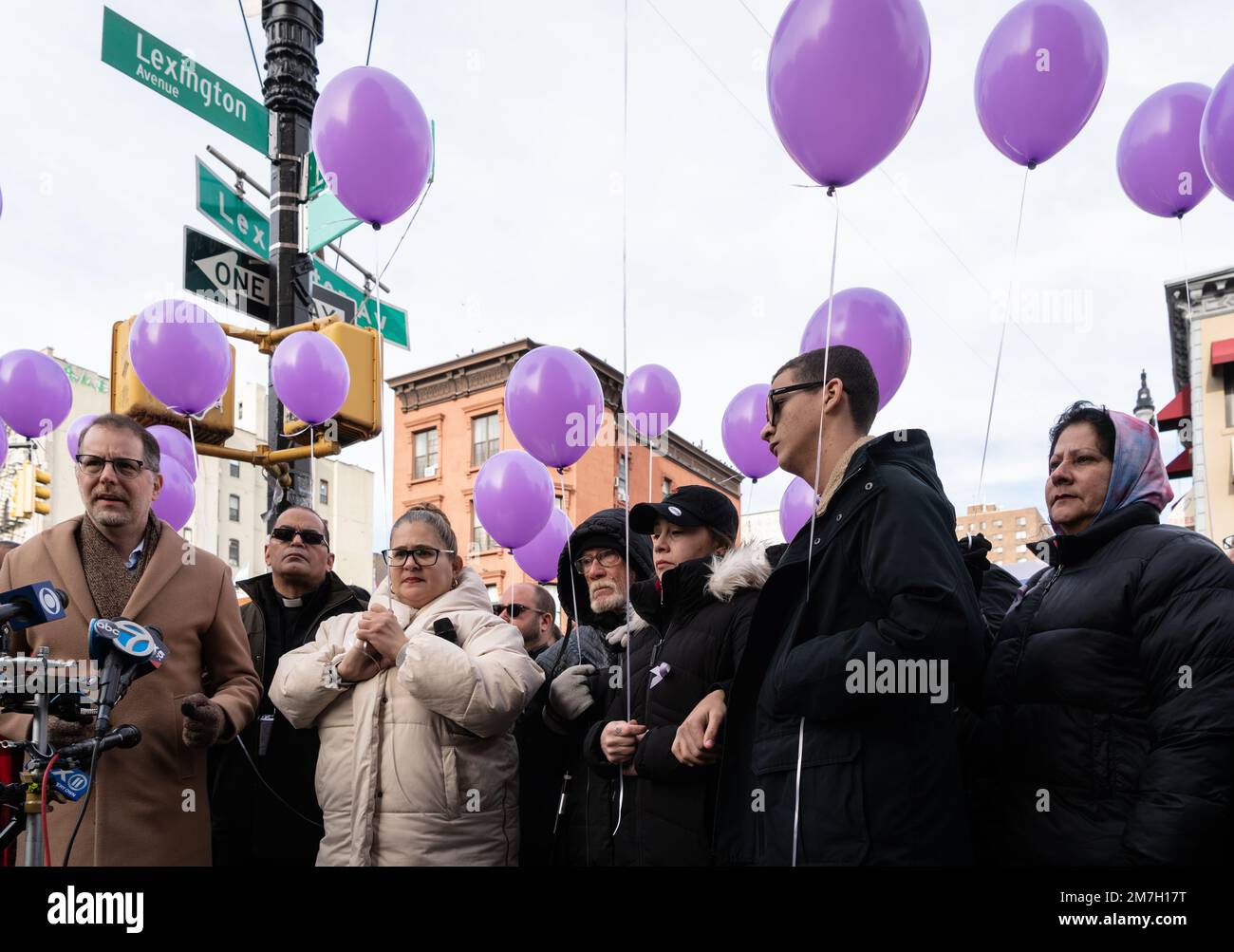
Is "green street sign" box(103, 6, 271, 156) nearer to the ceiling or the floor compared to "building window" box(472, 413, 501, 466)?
nearer to the floor

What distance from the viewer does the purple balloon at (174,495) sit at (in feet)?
21.5

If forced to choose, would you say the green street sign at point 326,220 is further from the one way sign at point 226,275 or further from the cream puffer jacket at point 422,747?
the cream puffer jacket at point 422,747

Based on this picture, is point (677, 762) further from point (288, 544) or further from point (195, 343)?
point (195, 343)

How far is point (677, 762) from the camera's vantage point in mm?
3195

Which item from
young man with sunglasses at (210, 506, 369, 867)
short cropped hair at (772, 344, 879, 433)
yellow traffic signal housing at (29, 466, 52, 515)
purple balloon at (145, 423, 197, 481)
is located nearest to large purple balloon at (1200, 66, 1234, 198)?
short cropped hair at (772, 344, 879, 433)

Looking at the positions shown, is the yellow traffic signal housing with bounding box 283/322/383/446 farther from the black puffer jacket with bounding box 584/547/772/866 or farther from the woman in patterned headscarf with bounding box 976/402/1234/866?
the woman in patterned headscarf with bounding box 976/402/1234/866

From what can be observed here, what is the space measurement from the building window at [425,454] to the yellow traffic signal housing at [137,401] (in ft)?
83.9

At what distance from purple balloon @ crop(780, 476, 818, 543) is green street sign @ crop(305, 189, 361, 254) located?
11.2ft

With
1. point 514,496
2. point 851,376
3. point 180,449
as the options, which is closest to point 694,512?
point 851,376

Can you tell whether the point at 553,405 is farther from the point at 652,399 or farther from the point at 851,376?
the point at 851,376

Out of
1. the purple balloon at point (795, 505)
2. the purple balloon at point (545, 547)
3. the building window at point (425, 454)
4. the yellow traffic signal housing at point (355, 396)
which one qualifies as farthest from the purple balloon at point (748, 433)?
the building window at point (425, 454)

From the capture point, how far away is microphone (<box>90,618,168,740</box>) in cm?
288
